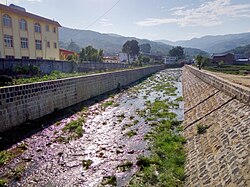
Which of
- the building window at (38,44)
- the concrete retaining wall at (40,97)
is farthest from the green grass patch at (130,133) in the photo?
the building window at (38,44)

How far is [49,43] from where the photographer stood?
45.9 m

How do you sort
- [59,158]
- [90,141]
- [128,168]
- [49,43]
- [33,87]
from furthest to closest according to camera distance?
[49,43]
[33,87]
[90,141]
[59,158]
[128,168]

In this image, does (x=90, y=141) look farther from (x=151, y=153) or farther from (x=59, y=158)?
(x=151, y=153)

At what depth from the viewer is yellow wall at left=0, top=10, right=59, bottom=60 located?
35.3 meters

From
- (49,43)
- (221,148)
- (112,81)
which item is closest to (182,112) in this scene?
(221,148)

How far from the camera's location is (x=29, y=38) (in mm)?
40250

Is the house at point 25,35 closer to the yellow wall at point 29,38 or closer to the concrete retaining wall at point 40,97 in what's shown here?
the yellow wall at point 29,38

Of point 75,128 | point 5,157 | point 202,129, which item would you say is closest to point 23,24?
point 75,128

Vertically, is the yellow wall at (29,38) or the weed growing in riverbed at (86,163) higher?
the yellow wall at (29,38)

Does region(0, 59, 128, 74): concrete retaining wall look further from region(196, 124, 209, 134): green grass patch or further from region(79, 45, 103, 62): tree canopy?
region(196, 124, 209, 134): green grass patch

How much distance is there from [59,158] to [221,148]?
5.68 meters

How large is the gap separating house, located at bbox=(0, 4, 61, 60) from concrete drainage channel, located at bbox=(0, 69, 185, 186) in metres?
28.2

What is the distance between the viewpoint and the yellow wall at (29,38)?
35.3 meters

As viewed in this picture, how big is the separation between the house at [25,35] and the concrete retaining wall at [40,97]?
803 inches
